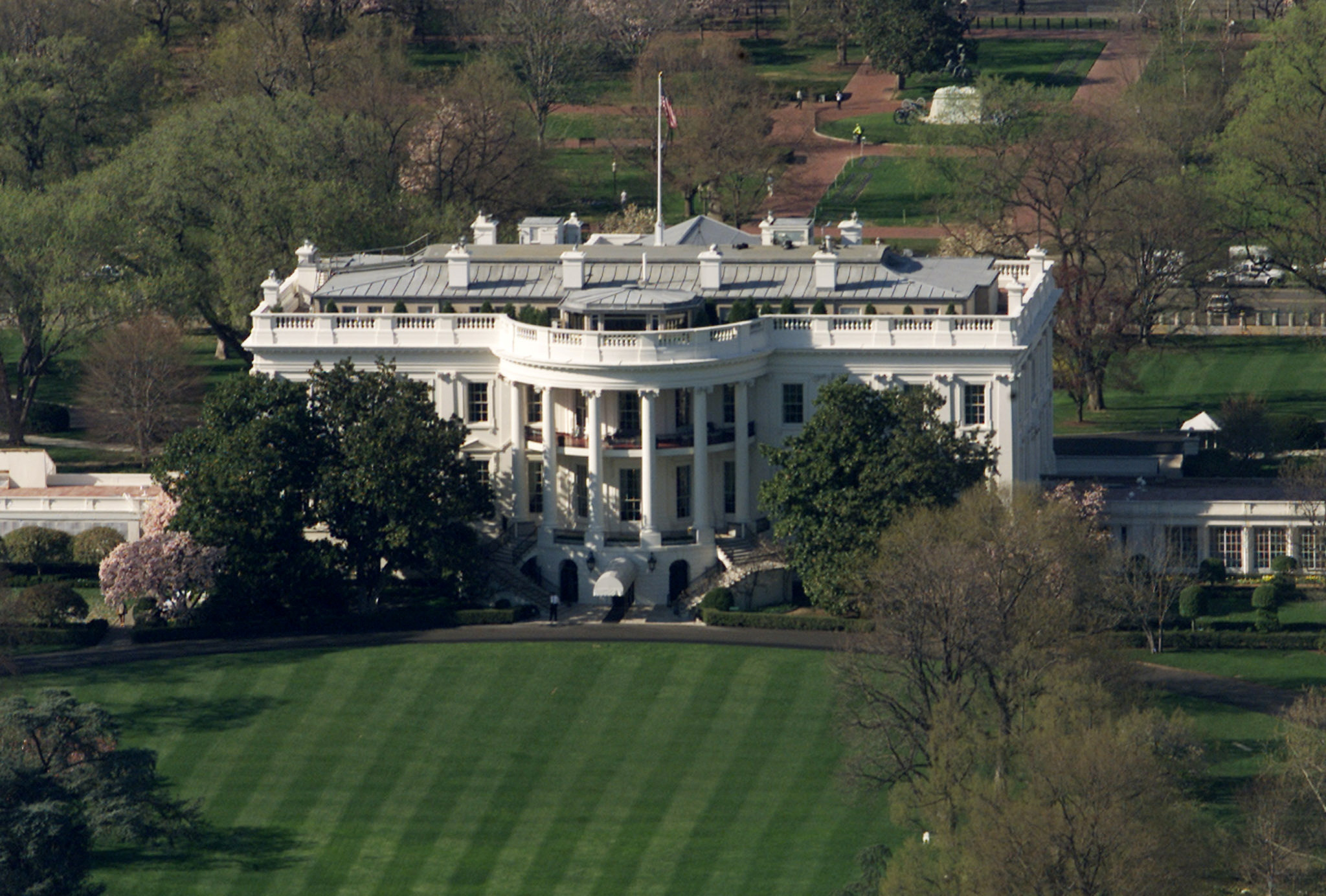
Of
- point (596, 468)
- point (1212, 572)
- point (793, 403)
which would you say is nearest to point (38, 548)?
point (596, 468)

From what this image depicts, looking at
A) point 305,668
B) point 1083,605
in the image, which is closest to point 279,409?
point 305,668

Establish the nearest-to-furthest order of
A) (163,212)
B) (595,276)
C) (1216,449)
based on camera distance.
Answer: (595,276) < (1216,449) < (163,212)

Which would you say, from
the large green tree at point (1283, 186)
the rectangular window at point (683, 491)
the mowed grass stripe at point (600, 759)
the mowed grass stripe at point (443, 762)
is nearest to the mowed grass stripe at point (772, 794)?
the mowed grass stripe at point (600, 759)

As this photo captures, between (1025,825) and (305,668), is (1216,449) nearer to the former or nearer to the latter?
(305,668)

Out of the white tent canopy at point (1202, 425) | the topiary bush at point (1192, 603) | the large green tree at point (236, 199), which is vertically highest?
the large green tree at point (236, 199)

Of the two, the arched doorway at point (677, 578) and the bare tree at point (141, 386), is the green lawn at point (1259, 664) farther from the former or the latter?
the bare tree at point (141, 386)

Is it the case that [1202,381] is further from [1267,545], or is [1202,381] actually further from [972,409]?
[972,409]
